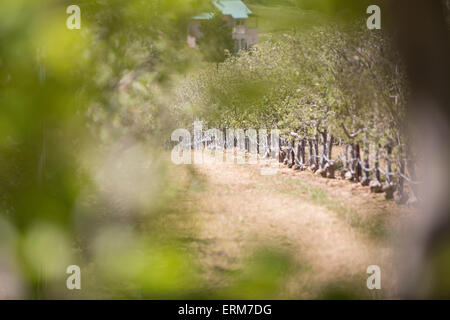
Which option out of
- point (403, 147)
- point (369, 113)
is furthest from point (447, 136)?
point (369, 113)

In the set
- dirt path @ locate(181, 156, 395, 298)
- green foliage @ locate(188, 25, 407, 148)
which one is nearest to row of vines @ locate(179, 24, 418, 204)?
green foliage @ locate(188, 25, 407, 148)

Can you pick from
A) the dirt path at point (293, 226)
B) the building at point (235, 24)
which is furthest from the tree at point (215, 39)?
the dirt path at point (293, 226)

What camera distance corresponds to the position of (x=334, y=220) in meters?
1.88

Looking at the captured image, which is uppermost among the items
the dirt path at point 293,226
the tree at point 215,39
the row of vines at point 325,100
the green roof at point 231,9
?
the green roof at point 231,9

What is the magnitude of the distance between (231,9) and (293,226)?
3.20 ft

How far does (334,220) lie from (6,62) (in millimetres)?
1513

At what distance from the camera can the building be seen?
6.49 feet

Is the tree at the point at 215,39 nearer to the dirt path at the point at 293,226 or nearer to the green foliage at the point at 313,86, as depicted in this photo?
the green foliage at the point at 313,86

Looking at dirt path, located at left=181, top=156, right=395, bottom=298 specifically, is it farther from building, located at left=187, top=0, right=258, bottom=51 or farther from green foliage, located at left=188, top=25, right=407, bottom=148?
building, located at left=187, top=0, right=258, bottom=51

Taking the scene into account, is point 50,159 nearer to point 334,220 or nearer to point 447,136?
point 334,220

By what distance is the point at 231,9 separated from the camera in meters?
2.03

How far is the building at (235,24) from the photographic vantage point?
1.98 metres

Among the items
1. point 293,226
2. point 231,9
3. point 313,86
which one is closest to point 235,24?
point 231,9
